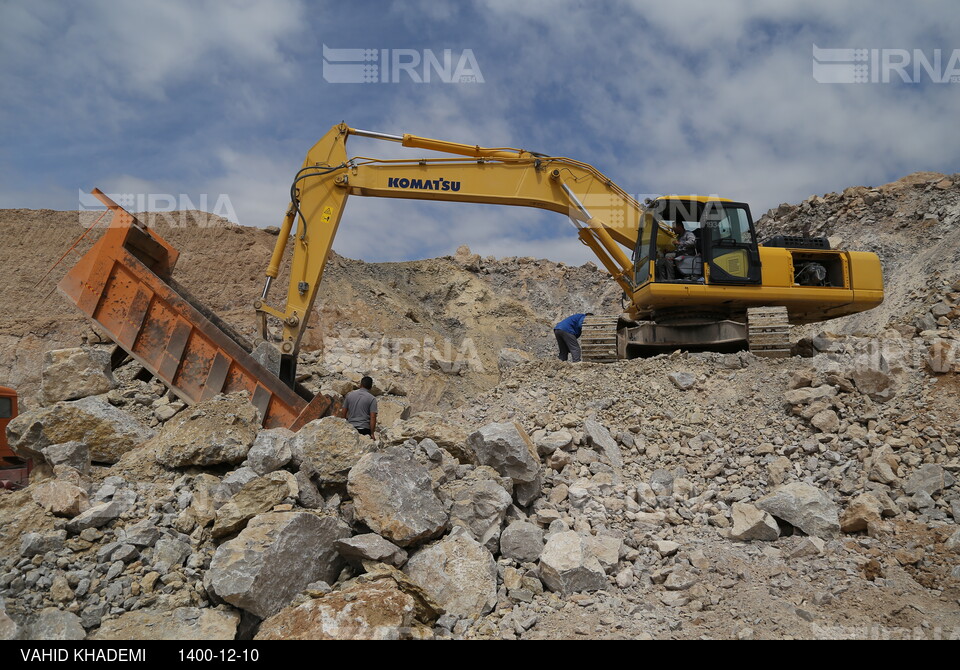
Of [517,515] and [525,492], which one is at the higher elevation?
[525,492]

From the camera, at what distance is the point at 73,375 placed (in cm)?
612

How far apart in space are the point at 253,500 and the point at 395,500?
0.87m

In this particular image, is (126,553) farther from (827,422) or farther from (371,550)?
(827,422)

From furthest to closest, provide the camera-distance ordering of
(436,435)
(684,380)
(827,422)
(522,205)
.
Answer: (522,205) → (684,380) → (827,422) → (436,435)

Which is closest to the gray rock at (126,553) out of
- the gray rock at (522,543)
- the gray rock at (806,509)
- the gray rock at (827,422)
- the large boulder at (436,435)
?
the large boulder at (436,435)

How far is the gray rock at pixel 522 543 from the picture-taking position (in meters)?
4.11

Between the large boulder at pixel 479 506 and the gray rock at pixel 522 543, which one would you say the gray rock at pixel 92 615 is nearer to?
the large boulder at pixel 479 506

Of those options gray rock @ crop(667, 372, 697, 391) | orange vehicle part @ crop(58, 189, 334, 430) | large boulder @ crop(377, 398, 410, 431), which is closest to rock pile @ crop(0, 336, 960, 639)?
orange vehicle part @ crop(58, 189, 334, 430)

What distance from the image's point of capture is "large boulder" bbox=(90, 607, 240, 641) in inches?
124

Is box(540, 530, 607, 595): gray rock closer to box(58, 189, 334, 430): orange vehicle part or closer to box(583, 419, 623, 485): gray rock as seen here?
box(583, 419, 623, 485): gray rock

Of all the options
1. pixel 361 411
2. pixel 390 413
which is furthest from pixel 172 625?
pixel 390 413

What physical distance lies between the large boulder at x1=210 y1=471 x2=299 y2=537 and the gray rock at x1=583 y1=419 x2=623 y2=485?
9.50 feet

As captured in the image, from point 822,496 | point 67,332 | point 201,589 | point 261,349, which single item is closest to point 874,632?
point 822,496
